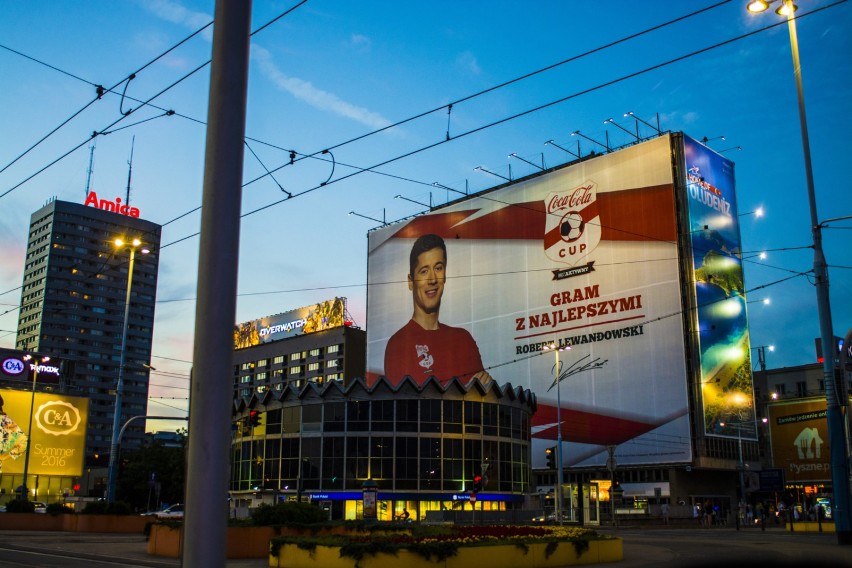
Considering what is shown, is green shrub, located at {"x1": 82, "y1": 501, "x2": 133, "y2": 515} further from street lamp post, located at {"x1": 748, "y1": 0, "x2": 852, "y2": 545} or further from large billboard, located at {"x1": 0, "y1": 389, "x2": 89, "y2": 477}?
street lamp post, located at {"x1": 748, "y1": 0, "x2": 852, "y2": 545}

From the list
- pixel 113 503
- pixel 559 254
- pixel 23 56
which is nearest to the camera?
pixel 23 56

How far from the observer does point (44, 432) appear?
256 feet

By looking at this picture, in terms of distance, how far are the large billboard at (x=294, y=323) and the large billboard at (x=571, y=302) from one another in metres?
29.5

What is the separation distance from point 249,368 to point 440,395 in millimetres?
101348

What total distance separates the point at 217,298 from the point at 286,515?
1003 inches

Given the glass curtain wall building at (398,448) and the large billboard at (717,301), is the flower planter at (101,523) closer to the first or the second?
the glass curtain wall building at (398,448)

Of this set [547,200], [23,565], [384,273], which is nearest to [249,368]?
[384,273]

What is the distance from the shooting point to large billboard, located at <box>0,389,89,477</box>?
249ft

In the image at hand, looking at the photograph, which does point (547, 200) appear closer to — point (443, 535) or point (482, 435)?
point (482, 435)

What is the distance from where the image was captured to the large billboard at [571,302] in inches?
3105

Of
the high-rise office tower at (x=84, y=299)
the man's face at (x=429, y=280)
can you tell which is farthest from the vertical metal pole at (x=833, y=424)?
the high-rise office tower at (x=84, y=299)

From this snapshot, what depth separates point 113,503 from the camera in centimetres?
4631

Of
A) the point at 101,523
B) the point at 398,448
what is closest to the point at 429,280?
the point at 398,448

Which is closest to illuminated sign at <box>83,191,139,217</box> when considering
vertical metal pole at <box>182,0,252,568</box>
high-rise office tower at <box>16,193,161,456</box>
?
high-rise office tower at <box>16,193,161,456</box>
